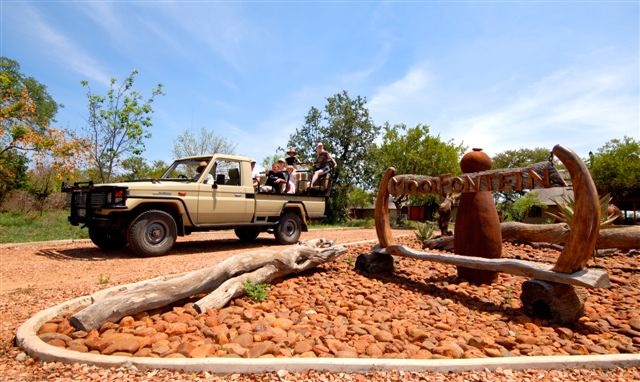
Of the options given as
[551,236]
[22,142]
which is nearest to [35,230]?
[22,142]

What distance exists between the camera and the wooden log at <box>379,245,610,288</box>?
3357 mm

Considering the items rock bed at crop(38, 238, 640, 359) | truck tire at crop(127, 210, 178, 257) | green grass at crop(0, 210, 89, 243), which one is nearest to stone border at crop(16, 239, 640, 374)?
rock bed at crop(38, 238, 640, 359)

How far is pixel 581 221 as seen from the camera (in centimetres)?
349

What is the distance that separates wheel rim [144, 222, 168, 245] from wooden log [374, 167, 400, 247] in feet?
13.2

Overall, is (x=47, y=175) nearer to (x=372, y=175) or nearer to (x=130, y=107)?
(x=130, y=107)

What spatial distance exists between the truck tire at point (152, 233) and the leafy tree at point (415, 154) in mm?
15083

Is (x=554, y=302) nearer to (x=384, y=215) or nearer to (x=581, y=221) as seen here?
Answer: (x=581, y=221)

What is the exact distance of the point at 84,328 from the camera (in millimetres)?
2900

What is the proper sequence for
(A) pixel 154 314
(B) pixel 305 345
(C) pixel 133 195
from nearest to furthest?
(B) pixel 305 345, (A) pixel 154 314, (C) pixel 133 195

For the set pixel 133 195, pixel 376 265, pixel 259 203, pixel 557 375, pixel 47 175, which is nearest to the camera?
pixel 557 375

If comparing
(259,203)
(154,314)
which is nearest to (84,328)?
(154,314)

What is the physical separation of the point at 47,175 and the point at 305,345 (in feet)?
62.7

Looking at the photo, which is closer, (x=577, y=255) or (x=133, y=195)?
(x=577, y=255)

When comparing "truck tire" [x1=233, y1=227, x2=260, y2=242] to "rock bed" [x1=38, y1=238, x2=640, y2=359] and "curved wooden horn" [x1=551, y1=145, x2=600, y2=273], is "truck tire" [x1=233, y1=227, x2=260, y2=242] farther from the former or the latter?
"curved wooden horn" [x1=551, y1=145, x2=600, y2=273]
